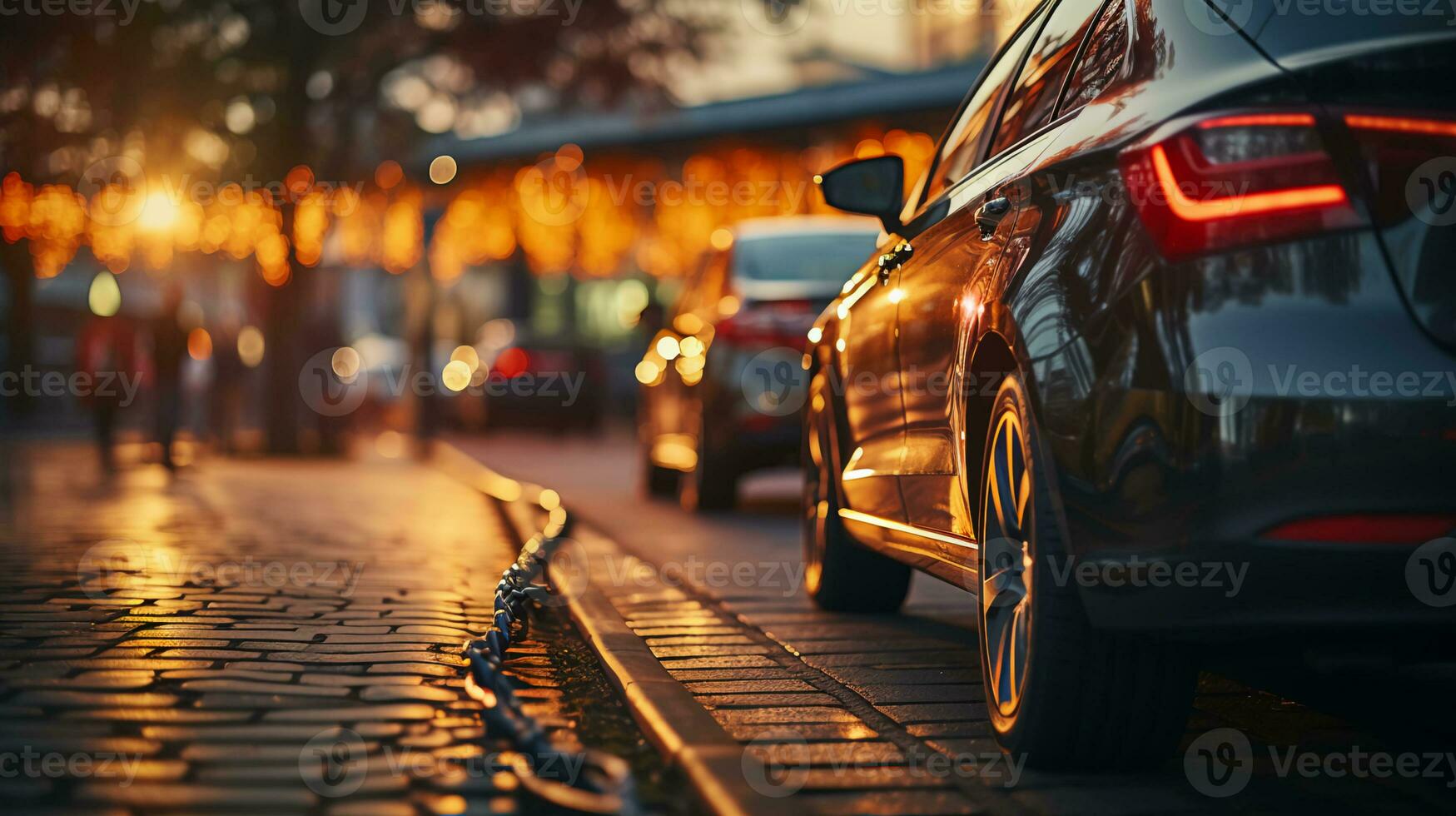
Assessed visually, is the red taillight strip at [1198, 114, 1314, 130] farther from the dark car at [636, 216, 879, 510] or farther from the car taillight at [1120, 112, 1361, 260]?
the dark car at [636, 216, 879, 510]

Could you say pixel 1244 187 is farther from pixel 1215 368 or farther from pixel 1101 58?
pixel 1101 58

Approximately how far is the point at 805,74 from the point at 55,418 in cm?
5104

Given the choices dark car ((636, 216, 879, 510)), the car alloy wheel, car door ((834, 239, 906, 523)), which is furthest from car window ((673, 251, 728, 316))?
the car alloy wheel

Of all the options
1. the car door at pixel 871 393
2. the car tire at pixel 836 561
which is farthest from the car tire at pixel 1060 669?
the car tire at pixel 836 561

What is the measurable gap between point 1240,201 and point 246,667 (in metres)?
→ 2.96

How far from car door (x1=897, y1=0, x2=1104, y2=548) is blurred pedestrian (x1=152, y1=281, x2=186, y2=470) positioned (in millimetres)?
12999

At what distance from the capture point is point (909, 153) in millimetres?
29047

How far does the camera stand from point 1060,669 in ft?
12.9

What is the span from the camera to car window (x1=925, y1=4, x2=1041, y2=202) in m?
5.43

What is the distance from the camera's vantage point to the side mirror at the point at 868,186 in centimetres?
598

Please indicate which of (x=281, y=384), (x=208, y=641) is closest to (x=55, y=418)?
(x=281, y=384)

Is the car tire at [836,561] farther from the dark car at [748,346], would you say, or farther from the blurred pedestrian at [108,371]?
the blurred pedestrian at [108,371]

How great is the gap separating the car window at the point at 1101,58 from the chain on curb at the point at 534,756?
5.75 feet

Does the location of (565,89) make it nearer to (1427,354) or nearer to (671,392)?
(671,392)
